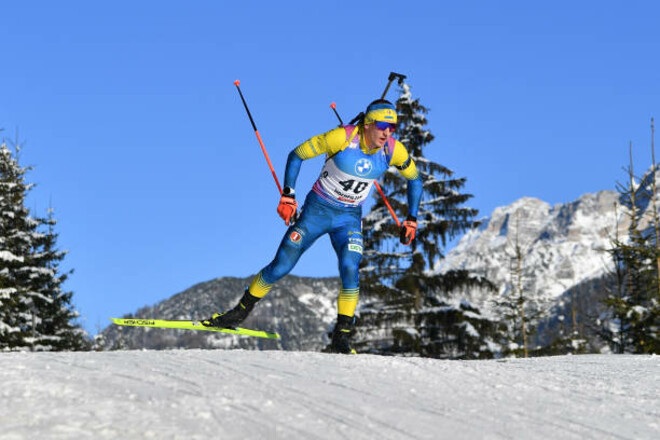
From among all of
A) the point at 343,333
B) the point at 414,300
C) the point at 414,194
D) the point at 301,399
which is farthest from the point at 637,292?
the point at 301,399

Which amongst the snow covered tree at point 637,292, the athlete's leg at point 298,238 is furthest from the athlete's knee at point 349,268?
the snow covered tree at point 637,292

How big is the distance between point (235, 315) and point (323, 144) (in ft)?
7.44

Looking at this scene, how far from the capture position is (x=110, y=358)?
19.2ft

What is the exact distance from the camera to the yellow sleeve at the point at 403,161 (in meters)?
7.98

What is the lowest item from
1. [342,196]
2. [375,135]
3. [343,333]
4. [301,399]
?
[301,399]

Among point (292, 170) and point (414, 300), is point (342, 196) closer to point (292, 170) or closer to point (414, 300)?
point (292, 170)

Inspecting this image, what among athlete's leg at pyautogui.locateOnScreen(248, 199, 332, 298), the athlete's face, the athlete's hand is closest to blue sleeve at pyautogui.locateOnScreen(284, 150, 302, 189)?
the athlete's hand

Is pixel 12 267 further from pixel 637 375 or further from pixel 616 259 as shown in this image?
pixel 637 375

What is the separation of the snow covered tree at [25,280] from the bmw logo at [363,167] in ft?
48.9

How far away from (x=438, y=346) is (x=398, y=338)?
1.44 m

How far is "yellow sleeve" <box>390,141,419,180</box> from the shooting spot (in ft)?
26.2

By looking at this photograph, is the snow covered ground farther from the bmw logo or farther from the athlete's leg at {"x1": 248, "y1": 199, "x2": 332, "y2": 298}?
the bmw logo

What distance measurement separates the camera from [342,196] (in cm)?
767

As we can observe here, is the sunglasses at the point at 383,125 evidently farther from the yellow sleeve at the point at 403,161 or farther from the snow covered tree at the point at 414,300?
the snow covered tree at the point at 414,300
